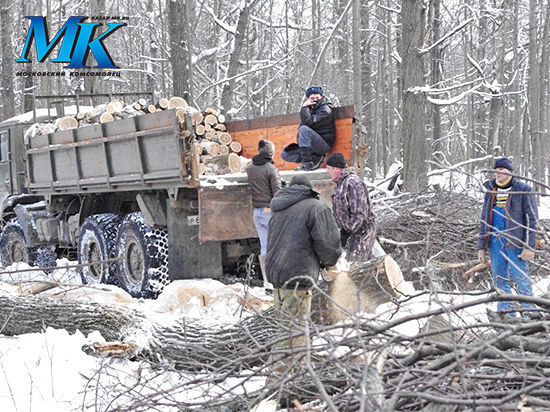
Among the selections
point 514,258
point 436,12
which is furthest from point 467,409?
point 436,12

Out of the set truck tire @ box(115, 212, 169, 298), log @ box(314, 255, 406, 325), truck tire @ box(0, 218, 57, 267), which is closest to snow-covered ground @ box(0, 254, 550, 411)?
log @ box(314, 255, 406, 325)

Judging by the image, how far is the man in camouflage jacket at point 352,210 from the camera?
21.6 feet

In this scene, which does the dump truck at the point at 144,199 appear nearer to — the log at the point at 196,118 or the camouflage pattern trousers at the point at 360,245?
the log at the point at 196,118

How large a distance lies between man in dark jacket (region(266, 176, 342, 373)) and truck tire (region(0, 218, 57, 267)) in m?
7.34

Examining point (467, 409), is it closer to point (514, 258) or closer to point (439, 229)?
point (514, 258)

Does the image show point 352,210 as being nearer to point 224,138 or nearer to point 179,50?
point 224,138

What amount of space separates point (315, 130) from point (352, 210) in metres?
2.51

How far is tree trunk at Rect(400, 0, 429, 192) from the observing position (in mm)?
12328

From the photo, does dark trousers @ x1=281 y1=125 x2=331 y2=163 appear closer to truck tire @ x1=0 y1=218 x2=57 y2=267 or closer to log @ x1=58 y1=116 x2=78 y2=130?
log @ x1=58 y1=116 x2=78 y2=130

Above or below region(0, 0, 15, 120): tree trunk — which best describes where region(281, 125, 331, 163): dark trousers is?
below

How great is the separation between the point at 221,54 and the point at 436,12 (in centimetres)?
1095

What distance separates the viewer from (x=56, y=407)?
4766 millimetres

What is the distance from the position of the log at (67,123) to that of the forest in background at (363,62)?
297cm

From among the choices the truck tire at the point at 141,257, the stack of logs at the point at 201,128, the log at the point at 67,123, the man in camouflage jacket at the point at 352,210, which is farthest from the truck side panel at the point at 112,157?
the man in camouflage jacket at the point at 352,210
